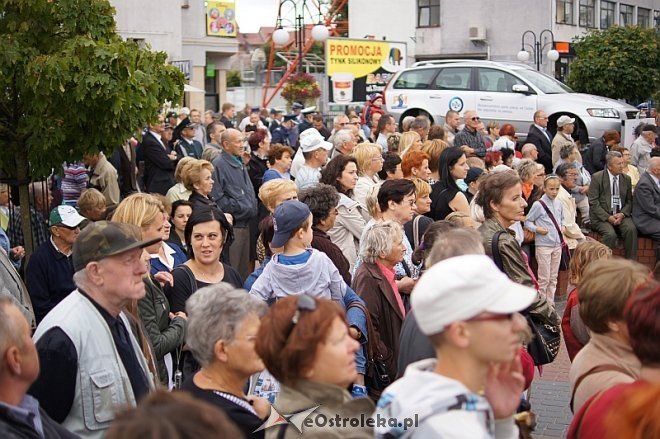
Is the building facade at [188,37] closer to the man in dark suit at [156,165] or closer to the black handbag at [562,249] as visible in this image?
the man in dark suit at [156,165]

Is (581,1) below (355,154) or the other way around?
the other way around

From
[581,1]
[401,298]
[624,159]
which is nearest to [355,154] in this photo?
[401,298]

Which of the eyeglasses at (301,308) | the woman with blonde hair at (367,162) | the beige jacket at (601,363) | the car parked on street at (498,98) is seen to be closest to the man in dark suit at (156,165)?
the woman with blonde hair at (367,162)

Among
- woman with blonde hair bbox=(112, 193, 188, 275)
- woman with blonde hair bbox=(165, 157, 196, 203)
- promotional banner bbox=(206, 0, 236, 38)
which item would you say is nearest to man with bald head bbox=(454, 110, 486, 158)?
woman with blonde hair bbox=(165, 157, 196, 203)

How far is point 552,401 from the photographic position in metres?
8.19

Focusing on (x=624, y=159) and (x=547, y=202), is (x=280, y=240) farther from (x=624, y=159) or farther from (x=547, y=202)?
(x=624, y=159)

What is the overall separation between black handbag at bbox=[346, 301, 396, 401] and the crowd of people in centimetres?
1

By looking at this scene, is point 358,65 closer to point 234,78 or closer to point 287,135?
point 287,135

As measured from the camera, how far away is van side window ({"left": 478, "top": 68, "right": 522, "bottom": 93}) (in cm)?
2148

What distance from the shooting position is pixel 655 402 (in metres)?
2.99

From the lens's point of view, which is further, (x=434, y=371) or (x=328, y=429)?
(x=328, y=429)

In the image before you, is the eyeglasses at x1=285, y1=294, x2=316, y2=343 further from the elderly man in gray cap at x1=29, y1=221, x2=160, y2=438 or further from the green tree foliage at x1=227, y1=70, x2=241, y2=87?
Result: the green tree foliage at x1=227, y1=70, x2=241, y2=87

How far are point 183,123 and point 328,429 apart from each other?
14.2 m

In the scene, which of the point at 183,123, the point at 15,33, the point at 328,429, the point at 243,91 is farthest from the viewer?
the point at 243,91
